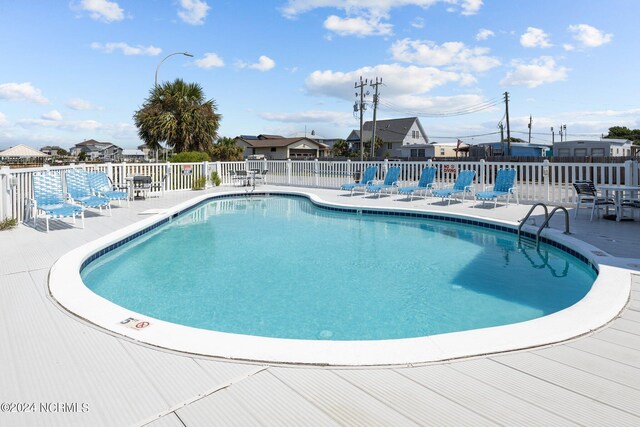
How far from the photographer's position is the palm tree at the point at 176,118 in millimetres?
24219

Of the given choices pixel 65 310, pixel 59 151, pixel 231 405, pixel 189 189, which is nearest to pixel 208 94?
pixel 189 189

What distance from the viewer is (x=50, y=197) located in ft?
24.3


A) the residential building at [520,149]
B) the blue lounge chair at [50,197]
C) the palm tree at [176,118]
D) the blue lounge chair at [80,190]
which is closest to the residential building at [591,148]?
the residential building at [520,149]

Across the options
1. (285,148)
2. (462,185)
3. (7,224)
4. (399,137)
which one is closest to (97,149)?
(285,148)

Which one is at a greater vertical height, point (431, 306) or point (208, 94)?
point (208, 94)

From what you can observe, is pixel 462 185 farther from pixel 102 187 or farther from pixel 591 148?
pixel 591 148

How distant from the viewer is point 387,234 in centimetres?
805

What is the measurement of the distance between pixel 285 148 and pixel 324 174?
34015 millimetres

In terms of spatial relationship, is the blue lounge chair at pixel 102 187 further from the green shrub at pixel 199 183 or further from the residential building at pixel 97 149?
the residential building at pixel 97 149

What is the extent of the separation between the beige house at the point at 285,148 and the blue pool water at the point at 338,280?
4190cm

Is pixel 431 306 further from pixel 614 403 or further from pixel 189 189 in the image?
pixel 189 189

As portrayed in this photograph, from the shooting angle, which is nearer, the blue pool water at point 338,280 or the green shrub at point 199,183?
the blue pool water at point 338,280

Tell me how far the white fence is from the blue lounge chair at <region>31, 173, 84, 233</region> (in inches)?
14.6

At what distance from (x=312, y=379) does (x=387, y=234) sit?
603 cm
